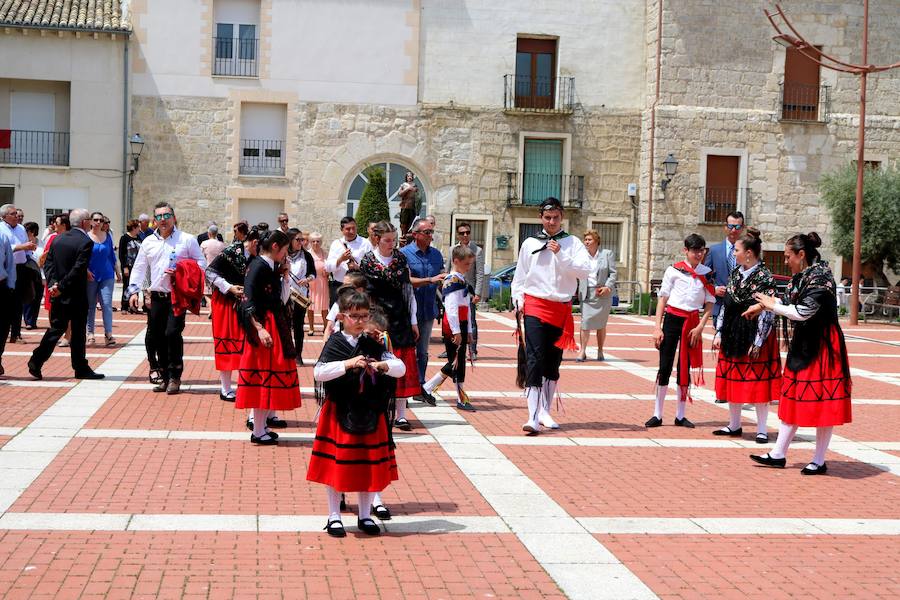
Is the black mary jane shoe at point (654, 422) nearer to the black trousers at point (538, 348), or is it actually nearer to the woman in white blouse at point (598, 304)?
the black trousers at point (538, 348)

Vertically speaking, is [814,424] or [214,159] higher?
[214,159]

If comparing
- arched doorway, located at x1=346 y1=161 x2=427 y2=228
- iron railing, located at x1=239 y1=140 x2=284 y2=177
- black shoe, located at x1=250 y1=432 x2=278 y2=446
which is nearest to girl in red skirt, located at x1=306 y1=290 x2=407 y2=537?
black shoe, located at x1=250 y1=432 x2=278 y2=446

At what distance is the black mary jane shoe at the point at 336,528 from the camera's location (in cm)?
614

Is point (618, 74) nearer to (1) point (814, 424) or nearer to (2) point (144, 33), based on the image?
(2) point (144, 33)

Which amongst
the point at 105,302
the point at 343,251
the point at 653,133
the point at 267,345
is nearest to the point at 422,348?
the point at 267,345

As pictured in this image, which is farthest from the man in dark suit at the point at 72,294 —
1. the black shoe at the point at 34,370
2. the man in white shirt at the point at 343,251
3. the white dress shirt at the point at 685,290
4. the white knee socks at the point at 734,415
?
the white knee socks at the point at 734,415

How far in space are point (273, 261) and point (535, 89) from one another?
2600 centimetres

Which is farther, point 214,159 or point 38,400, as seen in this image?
point 214,159

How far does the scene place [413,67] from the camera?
32875mm

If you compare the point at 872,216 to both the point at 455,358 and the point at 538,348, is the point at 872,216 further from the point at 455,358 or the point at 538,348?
the point at 538,348

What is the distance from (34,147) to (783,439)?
28000 mm

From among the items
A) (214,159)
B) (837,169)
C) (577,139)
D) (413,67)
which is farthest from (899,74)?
(214,159)

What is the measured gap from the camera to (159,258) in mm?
11445

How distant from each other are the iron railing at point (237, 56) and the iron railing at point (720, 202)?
1416cm
